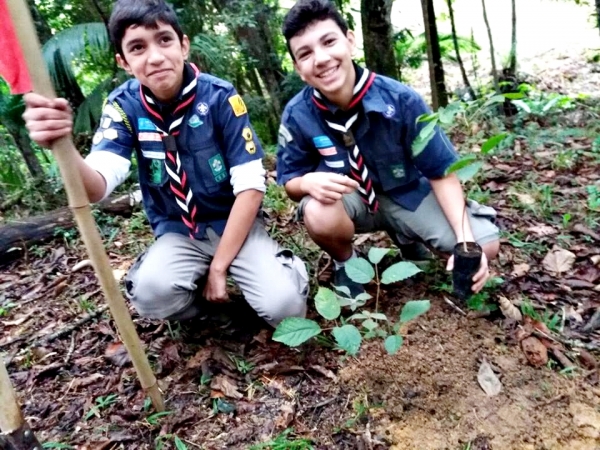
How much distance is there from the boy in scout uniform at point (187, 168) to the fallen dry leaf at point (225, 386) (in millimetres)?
278

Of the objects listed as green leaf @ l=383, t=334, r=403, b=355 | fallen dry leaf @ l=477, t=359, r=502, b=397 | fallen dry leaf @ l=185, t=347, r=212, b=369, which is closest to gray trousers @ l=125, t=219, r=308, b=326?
fallen dry leaf @ l=185, t=347, r=212, b=369

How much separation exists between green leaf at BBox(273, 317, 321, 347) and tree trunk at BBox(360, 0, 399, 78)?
3.11m

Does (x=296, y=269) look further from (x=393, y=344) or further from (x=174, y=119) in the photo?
(x=174, y=119)

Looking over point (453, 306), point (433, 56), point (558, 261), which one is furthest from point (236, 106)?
point (433, 56)

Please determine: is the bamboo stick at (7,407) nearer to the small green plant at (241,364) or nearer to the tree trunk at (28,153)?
the small green plant at (241,364)

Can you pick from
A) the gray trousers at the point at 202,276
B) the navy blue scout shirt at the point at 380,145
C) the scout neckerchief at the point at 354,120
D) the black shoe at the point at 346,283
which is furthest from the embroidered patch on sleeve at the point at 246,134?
the black shoe at the point at 346,283

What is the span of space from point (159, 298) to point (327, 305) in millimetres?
718

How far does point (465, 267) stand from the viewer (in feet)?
6.03

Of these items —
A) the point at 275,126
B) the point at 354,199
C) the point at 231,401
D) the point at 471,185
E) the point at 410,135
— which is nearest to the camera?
the point at 231,401

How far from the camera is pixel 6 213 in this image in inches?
146

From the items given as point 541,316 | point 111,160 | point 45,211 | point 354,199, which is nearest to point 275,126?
point 45,211

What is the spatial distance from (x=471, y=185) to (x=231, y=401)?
1.98 m

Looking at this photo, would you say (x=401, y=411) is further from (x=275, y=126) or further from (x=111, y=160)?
(x=275, y=126)

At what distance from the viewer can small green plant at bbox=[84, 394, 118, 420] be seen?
1.83 metres
